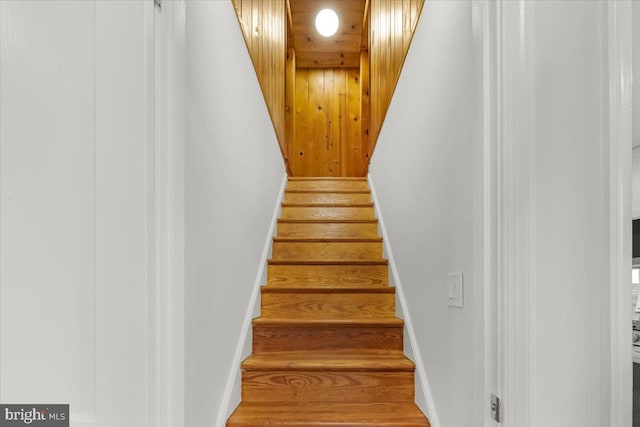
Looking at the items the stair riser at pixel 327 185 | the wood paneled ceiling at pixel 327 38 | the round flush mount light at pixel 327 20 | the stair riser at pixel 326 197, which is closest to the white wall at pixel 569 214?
the stair riser at pixel 326 197

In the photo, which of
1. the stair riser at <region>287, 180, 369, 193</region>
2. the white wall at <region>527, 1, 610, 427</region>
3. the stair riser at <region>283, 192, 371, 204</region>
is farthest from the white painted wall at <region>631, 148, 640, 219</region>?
the stair riser at <region>287, 180, 369, 193</region>

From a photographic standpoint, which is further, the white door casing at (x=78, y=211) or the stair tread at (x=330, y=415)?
the stair tread at (x=330, y=415)

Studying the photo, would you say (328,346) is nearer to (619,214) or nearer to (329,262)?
(329,262)

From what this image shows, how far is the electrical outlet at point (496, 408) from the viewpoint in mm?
903

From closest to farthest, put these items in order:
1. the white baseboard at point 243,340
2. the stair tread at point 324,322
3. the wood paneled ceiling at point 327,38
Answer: the white baseboard at point 243,340 < the stair tread at point 324,322 < the wood paneled ceiling at point 327,38

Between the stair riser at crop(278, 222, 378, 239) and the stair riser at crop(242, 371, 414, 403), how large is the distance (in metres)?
1.38

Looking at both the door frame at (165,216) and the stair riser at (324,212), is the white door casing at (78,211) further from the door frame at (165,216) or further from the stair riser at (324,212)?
the stair riser at (324,212)

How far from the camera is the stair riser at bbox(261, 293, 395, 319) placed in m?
2.35

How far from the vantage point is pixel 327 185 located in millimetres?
4035

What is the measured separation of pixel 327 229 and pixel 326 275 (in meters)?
0.59

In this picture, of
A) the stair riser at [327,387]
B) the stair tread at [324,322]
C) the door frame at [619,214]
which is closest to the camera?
the door frame at [619,214]

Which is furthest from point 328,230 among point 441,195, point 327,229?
point 441,195

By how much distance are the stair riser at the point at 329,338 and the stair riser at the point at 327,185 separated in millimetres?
1926

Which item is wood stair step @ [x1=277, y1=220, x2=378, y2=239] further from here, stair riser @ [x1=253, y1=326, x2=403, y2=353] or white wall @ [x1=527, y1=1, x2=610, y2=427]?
white wall @ [x1=527, y1=1, x2=610, y2=427]
